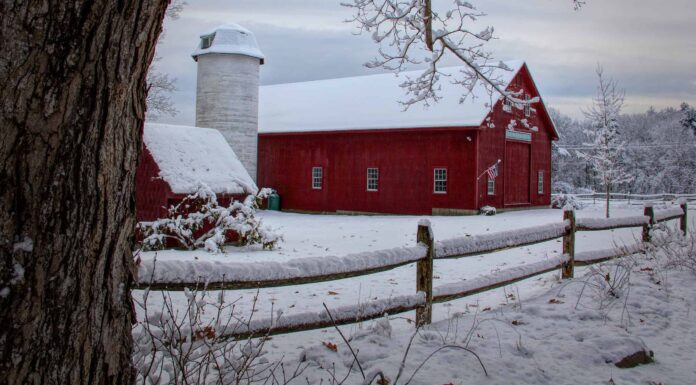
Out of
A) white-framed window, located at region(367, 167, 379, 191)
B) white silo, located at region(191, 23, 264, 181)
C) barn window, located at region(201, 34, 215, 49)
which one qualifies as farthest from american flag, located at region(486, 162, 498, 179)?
barn window, located at region(201, 34, 215, 49)

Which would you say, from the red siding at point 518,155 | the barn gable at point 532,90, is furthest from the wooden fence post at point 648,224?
the barn gable at point 532,90

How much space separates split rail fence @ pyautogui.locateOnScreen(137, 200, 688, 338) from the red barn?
16.8 m

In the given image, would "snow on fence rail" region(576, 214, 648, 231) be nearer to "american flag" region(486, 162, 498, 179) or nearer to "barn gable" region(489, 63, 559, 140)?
"american flag" region(486, 162, 498, 179)

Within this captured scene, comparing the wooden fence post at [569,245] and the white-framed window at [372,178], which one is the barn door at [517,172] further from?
the wooden fence post at [569,245]

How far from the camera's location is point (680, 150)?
58.9 meters

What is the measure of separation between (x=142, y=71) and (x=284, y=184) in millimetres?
26658

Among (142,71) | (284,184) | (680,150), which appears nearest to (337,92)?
(284,184)

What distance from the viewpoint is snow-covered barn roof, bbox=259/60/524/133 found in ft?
81.2

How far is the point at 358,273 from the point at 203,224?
32.5 ft

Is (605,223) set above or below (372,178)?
below

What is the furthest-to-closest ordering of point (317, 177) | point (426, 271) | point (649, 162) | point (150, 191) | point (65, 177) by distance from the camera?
point (649, 162) → point (317, 177) → point (150, 191) → point (426, 271) → point (65, 177)

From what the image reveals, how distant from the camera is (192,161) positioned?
14.6 meters

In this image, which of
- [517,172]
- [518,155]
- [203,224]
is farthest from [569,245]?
[518,155]

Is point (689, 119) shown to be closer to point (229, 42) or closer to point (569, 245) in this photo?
point (229, 42)
